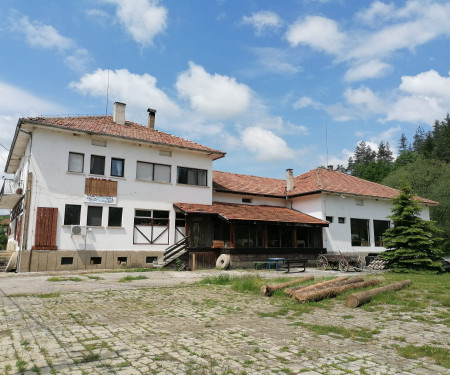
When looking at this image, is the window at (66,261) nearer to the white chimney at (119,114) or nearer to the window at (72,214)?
the window at (72,214)

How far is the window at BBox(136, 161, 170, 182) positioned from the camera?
72.1 feet

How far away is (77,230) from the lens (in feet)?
62.4

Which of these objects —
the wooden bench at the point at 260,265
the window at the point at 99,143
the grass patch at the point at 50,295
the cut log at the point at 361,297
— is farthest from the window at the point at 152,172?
the cut log at the point at 361,297

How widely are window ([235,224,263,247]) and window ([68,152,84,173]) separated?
10212mm

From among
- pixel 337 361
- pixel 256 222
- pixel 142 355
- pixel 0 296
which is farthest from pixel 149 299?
pixel 256 222

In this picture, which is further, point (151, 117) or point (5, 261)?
point (151, 117)

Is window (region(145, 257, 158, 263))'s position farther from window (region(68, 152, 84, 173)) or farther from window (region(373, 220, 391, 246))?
window (region(373, 220, 391, 246))

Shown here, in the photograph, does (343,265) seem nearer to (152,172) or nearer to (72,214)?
(152,172)

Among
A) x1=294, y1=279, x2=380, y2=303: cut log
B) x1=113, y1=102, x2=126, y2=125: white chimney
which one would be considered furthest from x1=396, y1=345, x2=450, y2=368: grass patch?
x1=113, y1=102, x2=126, y2=125: white chimney

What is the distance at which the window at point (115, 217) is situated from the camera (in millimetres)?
20516

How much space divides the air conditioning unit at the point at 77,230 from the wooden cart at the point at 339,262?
13934mm

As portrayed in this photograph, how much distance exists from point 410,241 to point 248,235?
385 inches

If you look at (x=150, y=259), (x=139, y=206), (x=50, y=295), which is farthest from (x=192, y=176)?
(x=50, y=295)

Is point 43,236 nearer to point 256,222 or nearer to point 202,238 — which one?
point 202,238
